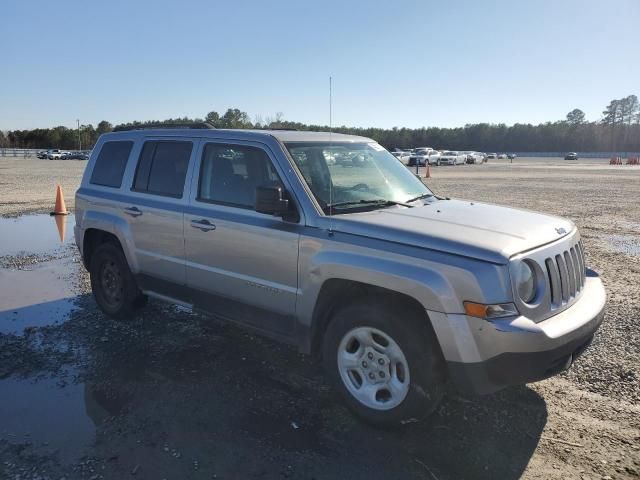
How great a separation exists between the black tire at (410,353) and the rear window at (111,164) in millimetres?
3345

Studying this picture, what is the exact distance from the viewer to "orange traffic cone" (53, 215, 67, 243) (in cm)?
1087

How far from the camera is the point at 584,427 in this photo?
364cm

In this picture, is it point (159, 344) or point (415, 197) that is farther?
point (159, 344)

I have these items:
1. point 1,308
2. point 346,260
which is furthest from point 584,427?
point 1,308

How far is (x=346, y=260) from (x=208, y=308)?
1.72 m

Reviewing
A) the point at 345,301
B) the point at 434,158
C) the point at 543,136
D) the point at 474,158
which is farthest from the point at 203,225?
the point at 543,136

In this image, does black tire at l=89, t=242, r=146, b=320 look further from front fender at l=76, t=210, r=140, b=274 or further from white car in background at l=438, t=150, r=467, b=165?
white car in background at l=438, t=150, r=467, b=165

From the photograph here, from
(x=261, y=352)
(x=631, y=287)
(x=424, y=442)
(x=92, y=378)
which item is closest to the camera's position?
(x=424, y=442)

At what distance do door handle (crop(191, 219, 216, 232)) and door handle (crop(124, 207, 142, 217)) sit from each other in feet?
2.98

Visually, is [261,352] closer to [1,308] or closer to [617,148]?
[1,308]

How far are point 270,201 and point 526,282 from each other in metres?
1.84

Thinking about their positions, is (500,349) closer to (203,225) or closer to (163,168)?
(203,225)

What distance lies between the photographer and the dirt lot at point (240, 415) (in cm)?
320

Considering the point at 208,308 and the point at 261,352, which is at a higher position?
the point at 208,308
